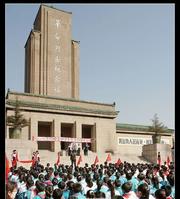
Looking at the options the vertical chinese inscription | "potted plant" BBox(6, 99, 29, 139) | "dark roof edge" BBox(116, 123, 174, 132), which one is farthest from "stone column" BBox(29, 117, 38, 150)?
"dark roof edge" BBox(116, 123, 174, 132)

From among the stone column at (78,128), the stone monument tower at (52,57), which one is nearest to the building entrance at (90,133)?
the stone column at (78,128)

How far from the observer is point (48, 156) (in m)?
30.0

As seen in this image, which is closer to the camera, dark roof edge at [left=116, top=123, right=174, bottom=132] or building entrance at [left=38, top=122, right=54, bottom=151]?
building entrance at [left=38, top=122, right=54, bottom=151]

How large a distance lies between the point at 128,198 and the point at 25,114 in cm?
2841

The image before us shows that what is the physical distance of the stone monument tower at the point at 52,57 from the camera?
1640 inches

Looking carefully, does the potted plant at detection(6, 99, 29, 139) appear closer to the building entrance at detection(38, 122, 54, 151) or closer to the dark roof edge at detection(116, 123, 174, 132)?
the building entrance at detection(38, 122, 54, 151)

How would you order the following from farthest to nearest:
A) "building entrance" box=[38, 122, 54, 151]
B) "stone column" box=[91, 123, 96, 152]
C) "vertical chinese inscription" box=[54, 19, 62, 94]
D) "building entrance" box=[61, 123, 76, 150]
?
"vertical chinese inscription" box=[54, 19, 62, 94]
"building entrance" box=[61, 123, 76, 150]
"stone column" box=[91, 123, 96, 152]
"building entrance" box=[38, 122, 54, 151]

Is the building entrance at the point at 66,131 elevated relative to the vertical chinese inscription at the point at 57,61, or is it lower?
lower

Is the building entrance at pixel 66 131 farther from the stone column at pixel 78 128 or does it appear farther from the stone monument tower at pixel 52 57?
the stone monument tower at pixel 52 57

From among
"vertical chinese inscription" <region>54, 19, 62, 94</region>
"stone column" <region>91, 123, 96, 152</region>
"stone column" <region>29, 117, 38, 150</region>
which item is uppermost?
"vertical chinese inscription" <region>54, 19, 62, 94</region>

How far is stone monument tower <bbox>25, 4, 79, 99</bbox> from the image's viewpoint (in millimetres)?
41656

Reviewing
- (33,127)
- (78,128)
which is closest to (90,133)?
(78,128)
